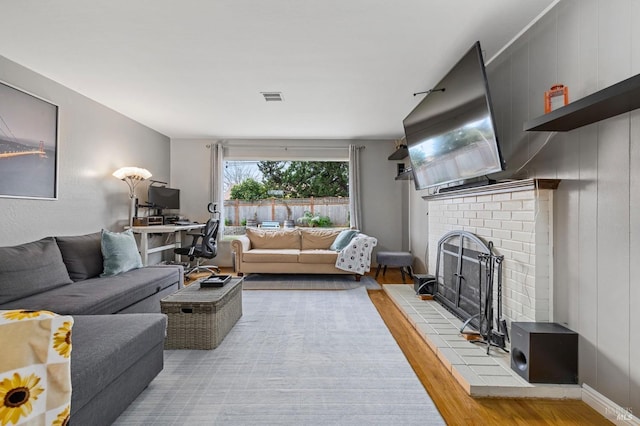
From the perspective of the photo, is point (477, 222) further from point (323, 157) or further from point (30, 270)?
point (30, 270)

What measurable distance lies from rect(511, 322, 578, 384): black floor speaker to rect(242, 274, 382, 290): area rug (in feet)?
8.44

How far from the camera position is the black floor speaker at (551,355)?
1.77 metres

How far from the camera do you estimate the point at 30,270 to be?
2.41 m

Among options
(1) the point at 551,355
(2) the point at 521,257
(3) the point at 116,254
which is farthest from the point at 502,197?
(3) the point at 116,254

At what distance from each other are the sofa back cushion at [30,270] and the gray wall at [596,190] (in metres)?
3.70

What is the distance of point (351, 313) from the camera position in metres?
3.24

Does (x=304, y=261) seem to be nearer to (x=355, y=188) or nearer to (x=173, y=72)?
(x=355, y=188)

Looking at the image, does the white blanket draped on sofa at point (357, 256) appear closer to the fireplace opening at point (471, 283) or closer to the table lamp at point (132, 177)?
the fireplace opening at point (471, 283)

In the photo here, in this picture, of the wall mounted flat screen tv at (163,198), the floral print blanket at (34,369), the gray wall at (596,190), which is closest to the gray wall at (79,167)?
the wall mounted flat screen tv at (163,198)

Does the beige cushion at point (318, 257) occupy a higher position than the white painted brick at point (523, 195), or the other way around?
the white painted brick at point (523, 195)

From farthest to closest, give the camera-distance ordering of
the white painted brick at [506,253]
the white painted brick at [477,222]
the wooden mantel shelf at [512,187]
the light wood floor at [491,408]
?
the white painted brick at [477,222] < the white painted brick at [506,253] < the wooden mantel shelf at [512,187] < the light wood floor at [491,408]

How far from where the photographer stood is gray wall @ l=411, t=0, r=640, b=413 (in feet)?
4.86

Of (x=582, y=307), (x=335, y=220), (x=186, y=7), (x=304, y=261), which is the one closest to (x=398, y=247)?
(x=335, y=220)

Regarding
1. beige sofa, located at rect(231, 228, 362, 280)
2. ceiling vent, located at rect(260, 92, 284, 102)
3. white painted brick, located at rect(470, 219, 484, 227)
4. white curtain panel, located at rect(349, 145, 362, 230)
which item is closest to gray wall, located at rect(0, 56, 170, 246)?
beige sofa, located at rect(231, 228, 362, 280)
